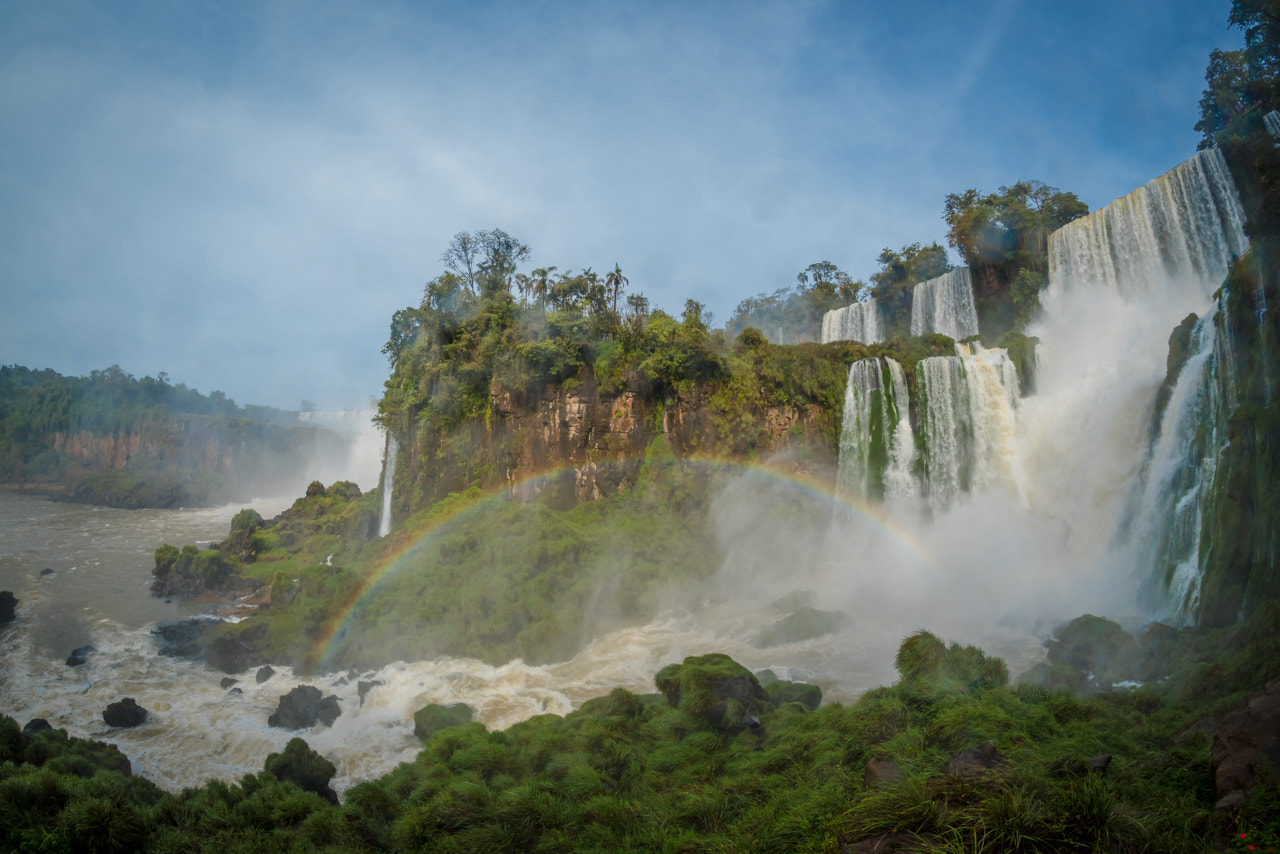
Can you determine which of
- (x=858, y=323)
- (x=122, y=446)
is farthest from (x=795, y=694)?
(x=122, y=446)

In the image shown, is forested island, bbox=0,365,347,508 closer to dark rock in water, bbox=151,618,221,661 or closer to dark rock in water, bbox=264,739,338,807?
dark rock in water, bbox=151,618,221,661

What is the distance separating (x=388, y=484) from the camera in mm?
33969

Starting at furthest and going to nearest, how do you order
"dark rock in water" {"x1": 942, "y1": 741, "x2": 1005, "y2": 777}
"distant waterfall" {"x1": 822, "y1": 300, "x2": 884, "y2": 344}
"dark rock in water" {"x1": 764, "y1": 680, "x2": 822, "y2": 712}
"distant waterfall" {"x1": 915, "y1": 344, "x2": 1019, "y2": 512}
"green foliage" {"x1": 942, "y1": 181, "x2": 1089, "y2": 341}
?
"distant waterfall" {"x1": 822, "y1": 300, "x2": 884, "y2": 344} → "green foliage" {"x1": 942, "y1": 181, "x2": 1089, "y2": 341} → "distant waterfall" {"x1": 915, "y1": 344, "x2": 1019, "y2": 512} → "dark rock in water" {"x1": 764, "y1": 680, "x2": 822, "y2": 712} → "dark rock in water" {"x1": 942, "y1": 741, "x2": 1005, "y2": 777}

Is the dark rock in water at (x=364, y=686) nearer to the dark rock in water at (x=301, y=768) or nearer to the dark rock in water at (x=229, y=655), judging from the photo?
the dark rock in water at (x=229, y=655)

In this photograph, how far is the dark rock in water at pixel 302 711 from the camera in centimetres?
1468

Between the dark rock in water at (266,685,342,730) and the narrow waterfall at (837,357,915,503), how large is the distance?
21.2m

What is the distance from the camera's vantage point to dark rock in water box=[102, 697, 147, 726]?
47.6 ft

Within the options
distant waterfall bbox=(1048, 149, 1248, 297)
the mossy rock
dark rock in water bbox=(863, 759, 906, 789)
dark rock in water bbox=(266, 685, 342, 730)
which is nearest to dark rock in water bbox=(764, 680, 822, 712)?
dark rock in water bbox=(863, 759, 906, 789)

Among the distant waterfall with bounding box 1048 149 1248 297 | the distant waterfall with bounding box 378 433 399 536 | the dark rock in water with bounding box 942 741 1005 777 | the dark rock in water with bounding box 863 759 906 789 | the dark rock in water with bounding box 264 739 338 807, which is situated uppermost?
the distant waterfall with bounding box 1048 149 1248 297

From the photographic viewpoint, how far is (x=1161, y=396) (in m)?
17.7

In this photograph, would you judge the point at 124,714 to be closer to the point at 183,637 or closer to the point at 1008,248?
the point at 183,637

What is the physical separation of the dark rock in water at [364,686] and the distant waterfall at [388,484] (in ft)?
52.1

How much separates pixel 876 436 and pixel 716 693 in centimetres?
1940

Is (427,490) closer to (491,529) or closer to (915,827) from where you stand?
(491,529)
